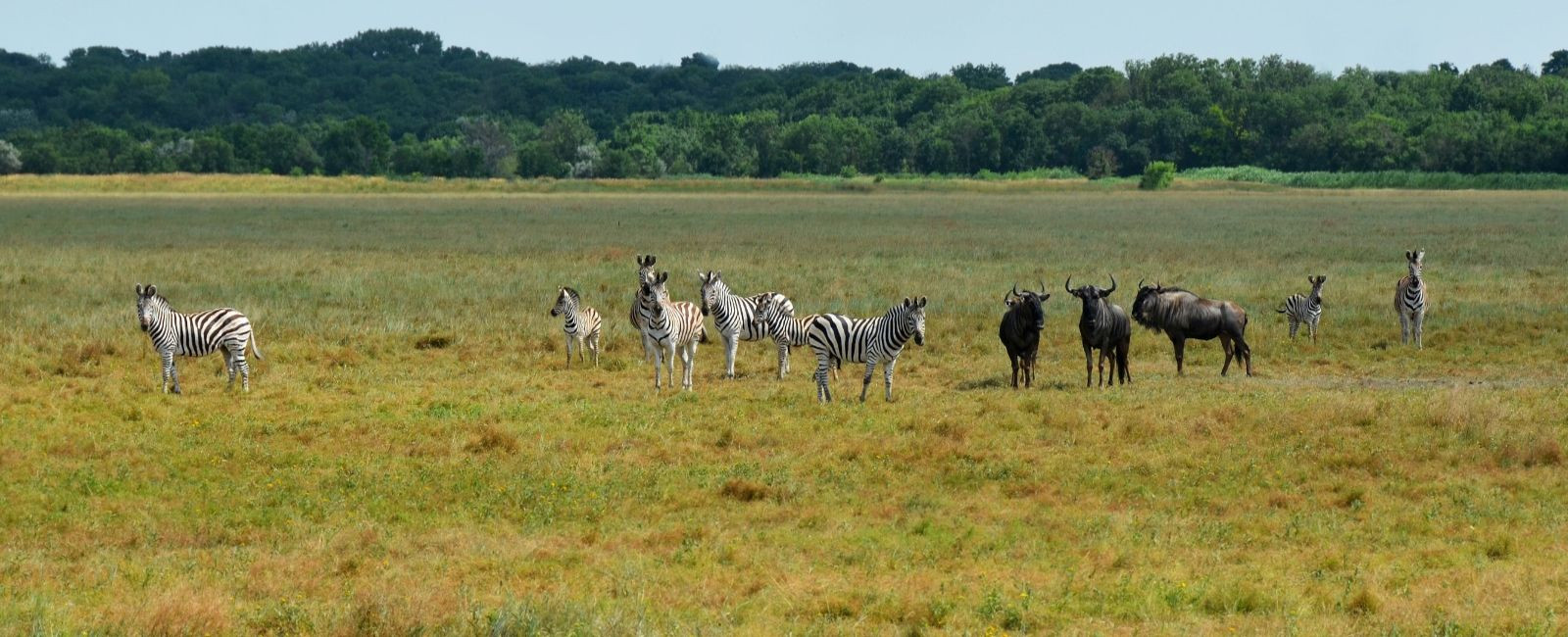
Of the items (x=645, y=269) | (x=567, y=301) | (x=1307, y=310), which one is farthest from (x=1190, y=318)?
(x=567, y=301)

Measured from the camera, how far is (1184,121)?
14075 cm

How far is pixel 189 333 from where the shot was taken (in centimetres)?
1919

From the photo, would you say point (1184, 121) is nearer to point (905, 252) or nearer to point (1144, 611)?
→ point (905, 252)

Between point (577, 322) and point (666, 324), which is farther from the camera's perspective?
point (577, 322)

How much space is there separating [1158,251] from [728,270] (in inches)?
546

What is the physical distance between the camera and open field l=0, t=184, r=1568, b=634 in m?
10.5

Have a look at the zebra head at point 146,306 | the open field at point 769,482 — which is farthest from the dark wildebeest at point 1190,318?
the zebra head at point 146,306

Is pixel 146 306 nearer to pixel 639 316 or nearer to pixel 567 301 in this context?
pixel 567 301

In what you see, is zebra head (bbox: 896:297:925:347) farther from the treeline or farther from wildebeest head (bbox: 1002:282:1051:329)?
the treeline

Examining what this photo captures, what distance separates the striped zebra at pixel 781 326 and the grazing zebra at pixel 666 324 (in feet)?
2.94

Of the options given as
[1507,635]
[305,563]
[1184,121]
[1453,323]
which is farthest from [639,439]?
[1184,121]

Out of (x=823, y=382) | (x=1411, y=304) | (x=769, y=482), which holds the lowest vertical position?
(x=769, y=482)

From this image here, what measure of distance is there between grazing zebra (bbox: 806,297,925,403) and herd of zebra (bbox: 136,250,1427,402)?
0.04ft

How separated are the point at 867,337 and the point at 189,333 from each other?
8.15 m
